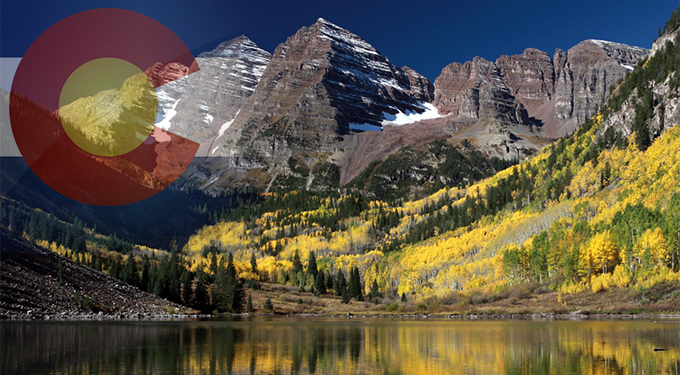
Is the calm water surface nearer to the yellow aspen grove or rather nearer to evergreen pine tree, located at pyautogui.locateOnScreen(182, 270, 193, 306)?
the yellow aspen grove

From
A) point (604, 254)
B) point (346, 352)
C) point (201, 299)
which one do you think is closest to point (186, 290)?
point (201, 299)

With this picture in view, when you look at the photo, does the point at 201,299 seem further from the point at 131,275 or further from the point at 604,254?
the point at 604,254

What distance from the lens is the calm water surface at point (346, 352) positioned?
44844 mm

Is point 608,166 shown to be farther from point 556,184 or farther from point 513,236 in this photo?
point 513,236

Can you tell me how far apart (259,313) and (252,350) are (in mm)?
102111

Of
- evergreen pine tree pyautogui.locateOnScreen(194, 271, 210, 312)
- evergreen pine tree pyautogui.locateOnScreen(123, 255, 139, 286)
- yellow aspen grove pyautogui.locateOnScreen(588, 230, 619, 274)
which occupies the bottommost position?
evergreen pine tree pyautogui.locateOnScreen(194, 271, 210, 312)

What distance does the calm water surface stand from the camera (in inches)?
1766

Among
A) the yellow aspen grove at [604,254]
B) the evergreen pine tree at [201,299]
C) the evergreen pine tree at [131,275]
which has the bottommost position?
the evergreen pine tree at [201,299]

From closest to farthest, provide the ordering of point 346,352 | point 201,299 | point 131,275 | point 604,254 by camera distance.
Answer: point 346,352 < point 604,254 < point 131,275 < point 201,299

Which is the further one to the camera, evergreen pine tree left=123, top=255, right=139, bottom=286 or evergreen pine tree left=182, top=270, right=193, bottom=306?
evergreen pine tree left=182, top=270, right=193, bottom=306

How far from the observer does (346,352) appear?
5800cm

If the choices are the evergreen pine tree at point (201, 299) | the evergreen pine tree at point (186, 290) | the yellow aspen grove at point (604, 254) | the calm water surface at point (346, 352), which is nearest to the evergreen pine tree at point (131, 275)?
the evergreen pine tree at point (186, 290)

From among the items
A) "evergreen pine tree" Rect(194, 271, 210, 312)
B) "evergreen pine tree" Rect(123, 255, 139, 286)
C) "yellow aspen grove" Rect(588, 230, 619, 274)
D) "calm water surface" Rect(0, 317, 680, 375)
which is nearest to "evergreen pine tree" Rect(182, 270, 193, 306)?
"evergreen pine tree" Rect(194, 271, 210, 312)

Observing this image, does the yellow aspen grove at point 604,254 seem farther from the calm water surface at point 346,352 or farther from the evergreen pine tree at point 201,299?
the evergreen pine tree at point 201,299
